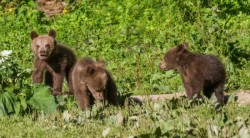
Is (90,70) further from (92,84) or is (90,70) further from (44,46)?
(44,46)

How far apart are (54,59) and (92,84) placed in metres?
2.09

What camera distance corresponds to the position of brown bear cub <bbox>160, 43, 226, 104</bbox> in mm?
10719

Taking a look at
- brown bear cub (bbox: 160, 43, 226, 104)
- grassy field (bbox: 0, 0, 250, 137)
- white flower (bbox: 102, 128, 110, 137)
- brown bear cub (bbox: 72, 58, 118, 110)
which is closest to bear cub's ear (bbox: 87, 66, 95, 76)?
brown bear cub (bbox: 72, 58, 118, 110)

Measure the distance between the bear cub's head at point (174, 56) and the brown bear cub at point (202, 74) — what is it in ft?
0.27

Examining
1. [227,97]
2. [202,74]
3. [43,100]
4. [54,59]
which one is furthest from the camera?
[54,59]

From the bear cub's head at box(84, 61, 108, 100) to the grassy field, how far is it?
38 centimetres

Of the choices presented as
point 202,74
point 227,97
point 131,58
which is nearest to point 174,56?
point 202,74

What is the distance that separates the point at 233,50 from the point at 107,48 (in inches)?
124

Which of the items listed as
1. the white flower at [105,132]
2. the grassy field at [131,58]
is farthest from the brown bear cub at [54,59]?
the white flower at [105,132]

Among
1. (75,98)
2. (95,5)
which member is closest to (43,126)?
(75,98)

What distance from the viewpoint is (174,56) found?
11500 mm

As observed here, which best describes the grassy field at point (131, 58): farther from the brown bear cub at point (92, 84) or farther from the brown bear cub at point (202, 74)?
the brown bear cub at point (202, 74)

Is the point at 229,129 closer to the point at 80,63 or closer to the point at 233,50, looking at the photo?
the point at 80,63

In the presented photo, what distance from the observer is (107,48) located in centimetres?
1497
